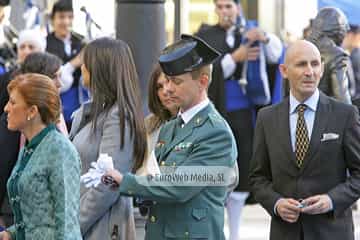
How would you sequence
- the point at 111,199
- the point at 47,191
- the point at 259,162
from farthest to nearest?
the point at 259,162 → the point at 111,199 → the point at 47,191

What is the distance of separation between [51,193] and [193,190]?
27.5 inches

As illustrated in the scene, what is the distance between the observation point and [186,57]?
6051 mm

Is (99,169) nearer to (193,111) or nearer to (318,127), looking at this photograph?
(193,111)

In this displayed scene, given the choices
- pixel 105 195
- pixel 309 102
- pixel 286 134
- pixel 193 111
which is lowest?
pixel 105 195

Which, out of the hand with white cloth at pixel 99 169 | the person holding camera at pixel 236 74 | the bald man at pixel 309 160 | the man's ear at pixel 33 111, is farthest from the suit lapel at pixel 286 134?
the person holding camera at pixel 236 74

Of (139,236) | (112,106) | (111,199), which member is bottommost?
(139,236)

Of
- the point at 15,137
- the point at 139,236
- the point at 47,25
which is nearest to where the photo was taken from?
the point at 15,137

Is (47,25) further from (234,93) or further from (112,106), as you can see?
(112,106)

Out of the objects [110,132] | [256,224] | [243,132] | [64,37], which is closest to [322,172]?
[110,132]

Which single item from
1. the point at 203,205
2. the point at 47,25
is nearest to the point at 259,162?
the point at 203,205

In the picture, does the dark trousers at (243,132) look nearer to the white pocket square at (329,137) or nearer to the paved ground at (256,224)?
the paved ground at (256,224)

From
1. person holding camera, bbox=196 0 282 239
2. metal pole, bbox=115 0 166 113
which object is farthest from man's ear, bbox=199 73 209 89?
person holding camera, bbox=196 0 282 239

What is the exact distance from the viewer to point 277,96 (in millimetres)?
11352

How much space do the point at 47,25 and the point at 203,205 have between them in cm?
779
